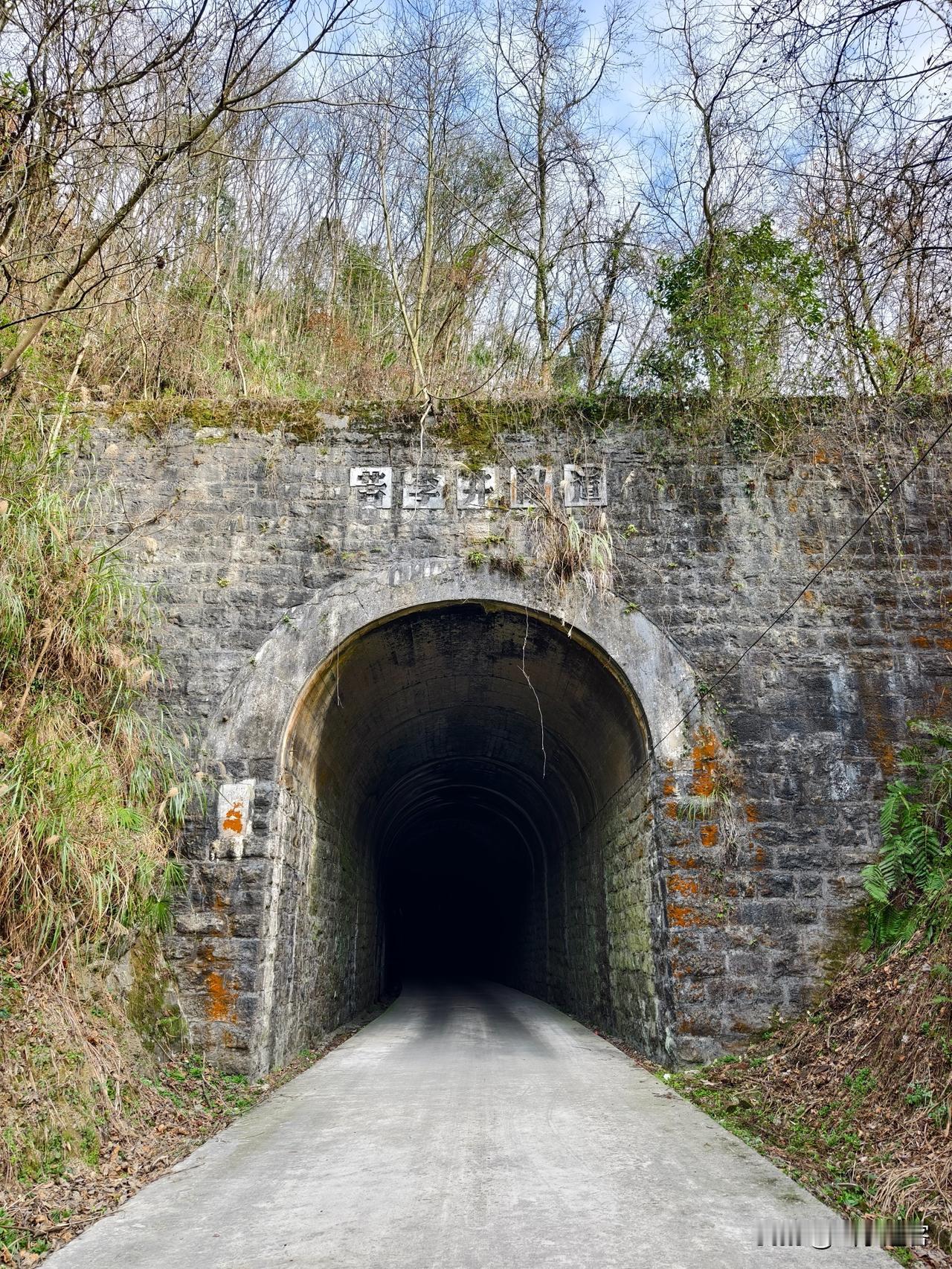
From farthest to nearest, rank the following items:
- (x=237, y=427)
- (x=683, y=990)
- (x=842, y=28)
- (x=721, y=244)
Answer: (x=721, y=244) → (x=237, y=427) → (x=683, y=990) → (x=842, y=28)

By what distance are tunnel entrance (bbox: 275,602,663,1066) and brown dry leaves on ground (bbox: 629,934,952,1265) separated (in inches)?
47.6

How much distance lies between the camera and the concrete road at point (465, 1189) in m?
3.05

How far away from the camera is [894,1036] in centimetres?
474

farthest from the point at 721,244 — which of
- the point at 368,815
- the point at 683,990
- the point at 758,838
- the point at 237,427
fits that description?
the point at 368,815

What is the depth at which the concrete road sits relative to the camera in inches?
120

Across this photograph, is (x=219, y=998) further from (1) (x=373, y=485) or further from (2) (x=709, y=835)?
(1) (x=373, y=485)

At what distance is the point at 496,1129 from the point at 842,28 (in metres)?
5.90

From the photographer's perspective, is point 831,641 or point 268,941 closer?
point 268,941

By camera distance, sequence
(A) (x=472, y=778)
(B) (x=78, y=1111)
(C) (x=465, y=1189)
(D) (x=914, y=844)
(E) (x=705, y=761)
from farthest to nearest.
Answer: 1. (A) (x=472, y=778)
2. (E) (x=705, y=761)
3. (D) (x=914, y=844)
4. (B) (x=78, y=1111)
5. (C) (x=465, y=1189)

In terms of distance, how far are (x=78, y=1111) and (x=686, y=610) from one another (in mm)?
5340

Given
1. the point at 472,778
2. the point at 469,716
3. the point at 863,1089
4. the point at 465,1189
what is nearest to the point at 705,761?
the point at 863,1089

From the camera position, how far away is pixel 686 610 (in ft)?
23.4

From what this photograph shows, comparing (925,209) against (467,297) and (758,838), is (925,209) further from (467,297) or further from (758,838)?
(467,297)

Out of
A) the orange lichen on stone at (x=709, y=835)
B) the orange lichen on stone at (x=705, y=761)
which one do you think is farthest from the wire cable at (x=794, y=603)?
the orange lichen on stone at (x=709, y=835)
